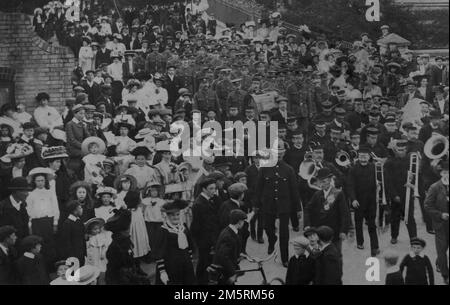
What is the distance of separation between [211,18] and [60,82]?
8.00 ft

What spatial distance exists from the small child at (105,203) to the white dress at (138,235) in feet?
1.02

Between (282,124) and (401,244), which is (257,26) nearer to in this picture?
(282,124)

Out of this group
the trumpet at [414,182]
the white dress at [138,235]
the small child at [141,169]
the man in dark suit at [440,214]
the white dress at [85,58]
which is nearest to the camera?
the man in dark suit at [440,214]

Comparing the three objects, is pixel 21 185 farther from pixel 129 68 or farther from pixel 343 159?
pixel 343 159

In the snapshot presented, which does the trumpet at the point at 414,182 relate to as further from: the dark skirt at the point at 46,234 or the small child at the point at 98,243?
the dark skirt at the point at 46,234

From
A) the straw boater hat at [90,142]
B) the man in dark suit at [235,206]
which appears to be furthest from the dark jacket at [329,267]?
the straw boater hat at [90,142]

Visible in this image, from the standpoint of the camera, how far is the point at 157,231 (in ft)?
32.7

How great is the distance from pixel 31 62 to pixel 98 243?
2.99m

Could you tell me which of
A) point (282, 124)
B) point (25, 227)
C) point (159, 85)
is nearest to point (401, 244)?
point (282, 124)

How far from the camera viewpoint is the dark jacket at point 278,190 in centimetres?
991

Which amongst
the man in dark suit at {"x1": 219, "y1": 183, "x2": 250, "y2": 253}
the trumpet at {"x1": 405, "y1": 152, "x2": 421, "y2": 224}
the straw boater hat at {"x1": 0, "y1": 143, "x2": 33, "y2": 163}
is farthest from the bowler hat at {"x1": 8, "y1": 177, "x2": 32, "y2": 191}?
the trumpet at {"x1": 405, "y1": 152, "x2": 421, "y2": 224}

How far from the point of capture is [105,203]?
10.0 meters

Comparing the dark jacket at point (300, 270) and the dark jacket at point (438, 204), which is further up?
the dark jacket at point (438, 204)

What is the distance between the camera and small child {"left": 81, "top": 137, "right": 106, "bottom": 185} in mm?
10336
